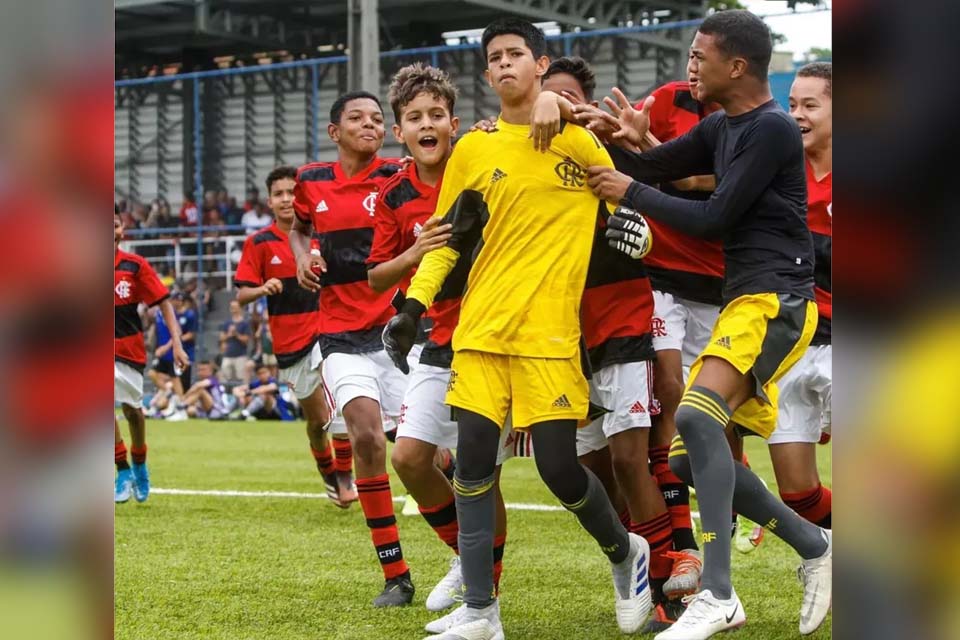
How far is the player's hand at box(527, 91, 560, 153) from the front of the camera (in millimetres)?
4199

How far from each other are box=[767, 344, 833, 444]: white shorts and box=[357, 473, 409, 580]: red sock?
5.59 ft

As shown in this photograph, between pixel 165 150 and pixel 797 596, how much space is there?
80.5 feet

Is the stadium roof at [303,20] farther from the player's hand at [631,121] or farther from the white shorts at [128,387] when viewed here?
the player's hand at [631,121]

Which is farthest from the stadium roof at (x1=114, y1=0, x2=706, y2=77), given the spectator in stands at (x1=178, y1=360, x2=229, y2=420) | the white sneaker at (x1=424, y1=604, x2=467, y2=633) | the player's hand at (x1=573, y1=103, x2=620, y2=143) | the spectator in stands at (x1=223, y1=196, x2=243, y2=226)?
the white sneaker at (x1=424, y1=604, x2=467, y2=633)

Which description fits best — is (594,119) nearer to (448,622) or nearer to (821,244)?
(821,244)

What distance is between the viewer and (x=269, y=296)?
948cm

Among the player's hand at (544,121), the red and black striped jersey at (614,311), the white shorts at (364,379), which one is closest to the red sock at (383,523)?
the white shorts at (364,379)

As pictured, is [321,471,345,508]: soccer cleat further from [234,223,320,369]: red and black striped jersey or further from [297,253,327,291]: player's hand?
[297,253,327,291]: player's hand

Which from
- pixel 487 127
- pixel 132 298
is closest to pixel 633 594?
pixel 487 127

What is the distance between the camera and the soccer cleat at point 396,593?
17.3ft

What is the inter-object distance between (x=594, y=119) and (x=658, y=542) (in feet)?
5.56
